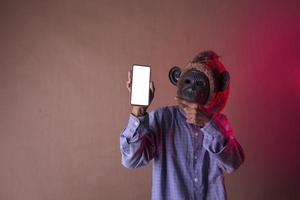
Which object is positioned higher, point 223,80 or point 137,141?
point 223,80

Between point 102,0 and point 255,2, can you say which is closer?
point 102,0

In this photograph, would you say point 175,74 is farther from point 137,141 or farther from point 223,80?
point 137,141

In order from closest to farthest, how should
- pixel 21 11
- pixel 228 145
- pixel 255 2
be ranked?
pixel 228 145, pixel 21 11, pixel 255 2

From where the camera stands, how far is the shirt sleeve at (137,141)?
88 centimetres

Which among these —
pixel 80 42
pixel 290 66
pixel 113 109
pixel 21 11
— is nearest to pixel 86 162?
pixel 113 109

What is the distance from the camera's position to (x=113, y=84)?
1.38 m

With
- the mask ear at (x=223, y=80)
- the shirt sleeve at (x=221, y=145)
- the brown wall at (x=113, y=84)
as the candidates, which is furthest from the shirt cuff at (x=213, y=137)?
the brown wall at (x=113, y=84)

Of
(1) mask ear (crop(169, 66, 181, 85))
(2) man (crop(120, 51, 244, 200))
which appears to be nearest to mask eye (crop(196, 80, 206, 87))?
(2) man (crop(120, 51, 244, 200))

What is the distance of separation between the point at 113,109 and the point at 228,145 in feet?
1.92

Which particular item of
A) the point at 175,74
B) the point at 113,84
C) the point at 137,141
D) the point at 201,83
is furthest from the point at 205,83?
the point at 113,84

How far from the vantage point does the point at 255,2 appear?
4.94 ft

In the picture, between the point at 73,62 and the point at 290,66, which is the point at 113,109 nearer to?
the point at 73,62

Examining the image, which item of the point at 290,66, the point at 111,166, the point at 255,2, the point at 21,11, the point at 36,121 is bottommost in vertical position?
the point at 111,166

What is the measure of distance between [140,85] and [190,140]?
8.8 inches
